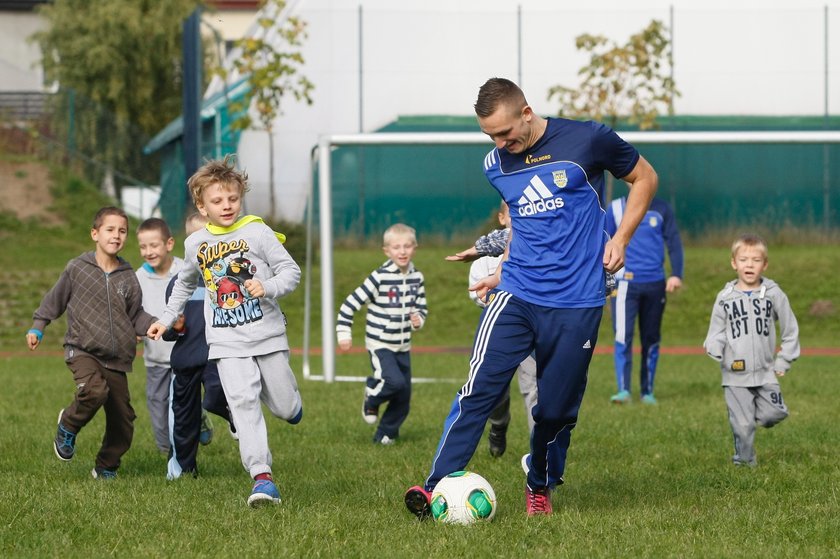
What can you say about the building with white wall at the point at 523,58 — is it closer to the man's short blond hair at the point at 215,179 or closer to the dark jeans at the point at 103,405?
the dark jeans at the point at 103,405

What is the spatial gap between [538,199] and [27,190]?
940 inches

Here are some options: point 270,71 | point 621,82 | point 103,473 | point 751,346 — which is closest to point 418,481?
point 103,473

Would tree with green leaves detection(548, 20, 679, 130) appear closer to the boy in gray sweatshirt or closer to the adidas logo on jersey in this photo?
Result: the boy in gray sweatshirt

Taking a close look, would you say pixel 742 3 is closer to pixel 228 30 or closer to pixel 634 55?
pixel 634 55

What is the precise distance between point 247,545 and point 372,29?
22.5 metres

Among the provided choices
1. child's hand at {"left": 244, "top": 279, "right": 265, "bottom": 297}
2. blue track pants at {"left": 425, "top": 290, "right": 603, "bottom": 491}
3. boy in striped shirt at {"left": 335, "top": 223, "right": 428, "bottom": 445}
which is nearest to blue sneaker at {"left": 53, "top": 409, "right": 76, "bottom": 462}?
child's hand at {"left": 244, "top": 279, "right": 265, "bottom": 297}

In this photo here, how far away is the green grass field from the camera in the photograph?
548 centimetres

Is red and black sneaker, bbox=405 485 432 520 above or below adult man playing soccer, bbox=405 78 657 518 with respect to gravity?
below

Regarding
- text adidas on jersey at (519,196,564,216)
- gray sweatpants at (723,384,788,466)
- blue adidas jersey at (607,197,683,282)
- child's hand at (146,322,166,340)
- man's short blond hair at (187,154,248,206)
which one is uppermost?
man's short blond hair at (187,154,248,206)

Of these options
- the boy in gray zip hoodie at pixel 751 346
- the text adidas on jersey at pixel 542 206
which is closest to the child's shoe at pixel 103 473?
the text adidas on jersey at pixel 542 206

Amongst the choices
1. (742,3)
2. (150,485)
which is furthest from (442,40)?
(150,485)

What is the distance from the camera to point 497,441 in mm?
8531

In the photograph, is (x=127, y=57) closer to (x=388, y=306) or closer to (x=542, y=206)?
(x=388, y=306)

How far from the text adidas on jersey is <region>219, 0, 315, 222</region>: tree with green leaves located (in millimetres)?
17636
